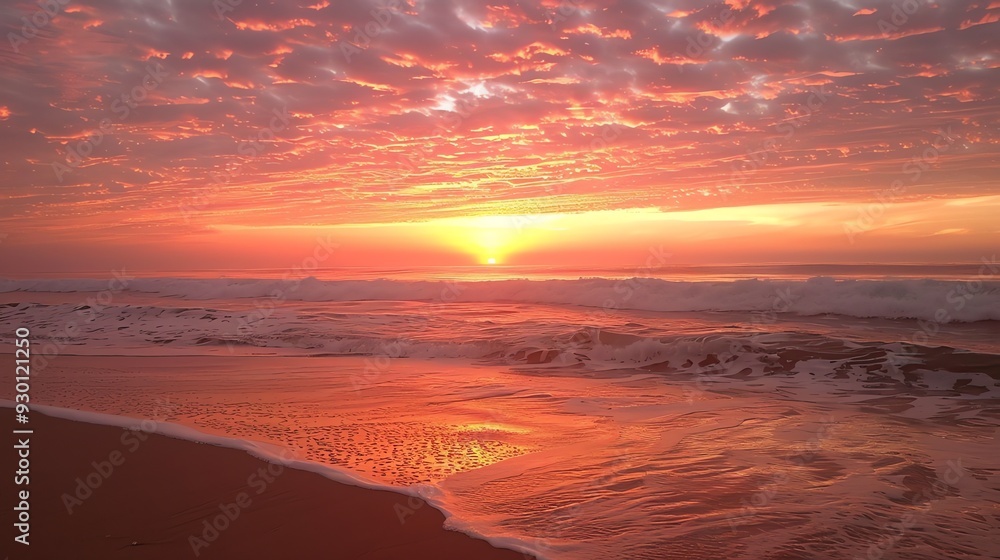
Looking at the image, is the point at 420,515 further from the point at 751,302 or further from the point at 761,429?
the point at 751,302

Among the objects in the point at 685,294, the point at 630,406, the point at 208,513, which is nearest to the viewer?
the point at 208,513

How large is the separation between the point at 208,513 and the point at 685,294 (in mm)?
19204

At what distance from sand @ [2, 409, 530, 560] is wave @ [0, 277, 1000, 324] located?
1685 centimetres

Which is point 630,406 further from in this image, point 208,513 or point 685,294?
point 685,294

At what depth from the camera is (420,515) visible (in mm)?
4359

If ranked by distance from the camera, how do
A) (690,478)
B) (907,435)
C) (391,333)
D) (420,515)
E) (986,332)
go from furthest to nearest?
(391,333)
(986,332)
(907,435)
(690,478)
(420,515)

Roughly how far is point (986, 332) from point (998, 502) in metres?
11.9

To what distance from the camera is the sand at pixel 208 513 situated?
3826mm

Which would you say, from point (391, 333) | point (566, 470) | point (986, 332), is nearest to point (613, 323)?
point (391, 333)

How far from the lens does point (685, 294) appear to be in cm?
2148

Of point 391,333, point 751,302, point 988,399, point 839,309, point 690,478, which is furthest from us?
point 751,302

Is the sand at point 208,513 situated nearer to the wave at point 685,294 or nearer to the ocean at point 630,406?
the ocean at point 630,406

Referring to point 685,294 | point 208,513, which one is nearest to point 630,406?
point 208,513

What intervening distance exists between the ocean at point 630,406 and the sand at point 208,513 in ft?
0.90
